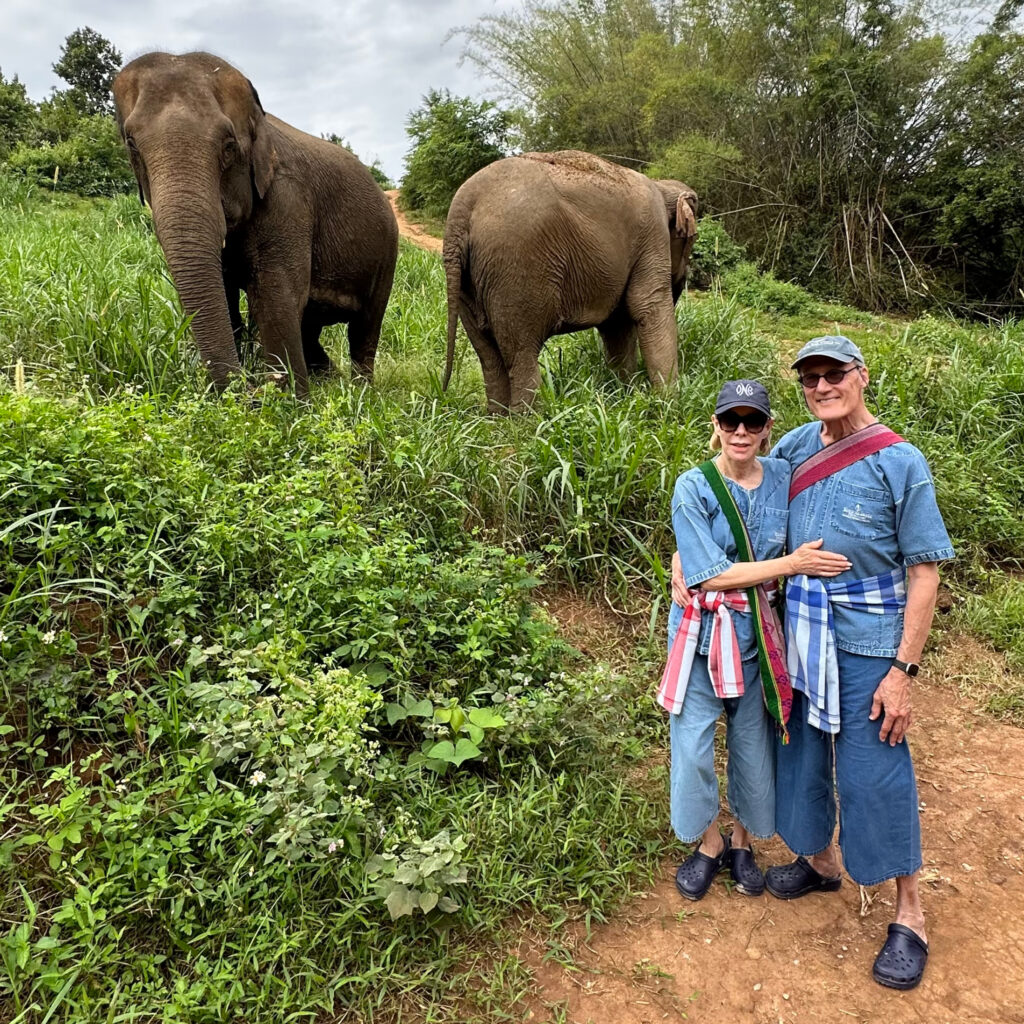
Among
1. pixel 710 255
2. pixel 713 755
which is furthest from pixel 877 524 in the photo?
pixel 710 255

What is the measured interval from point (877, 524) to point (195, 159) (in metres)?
3.46

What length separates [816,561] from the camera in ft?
6.26

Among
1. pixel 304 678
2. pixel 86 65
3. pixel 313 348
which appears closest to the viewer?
pixel 304 678

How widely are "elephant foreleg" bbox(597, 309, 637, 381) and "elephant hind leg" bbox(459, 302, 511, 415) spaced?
1028 mm

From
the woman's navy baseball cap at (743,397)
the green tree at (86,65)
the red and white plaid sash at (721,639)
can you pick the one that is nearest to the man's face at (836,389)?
the woman's navy baseball cap at (743,397)

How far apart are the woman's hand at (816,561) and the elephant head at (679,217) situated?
3829 millimetres

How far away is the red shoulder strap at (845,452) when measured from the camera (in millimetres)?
1898

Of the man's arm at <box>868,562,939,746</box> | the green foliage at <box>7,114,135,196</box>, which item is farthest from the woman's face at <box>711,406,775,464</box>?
the green foliage at <box>7,114,135,196</box>

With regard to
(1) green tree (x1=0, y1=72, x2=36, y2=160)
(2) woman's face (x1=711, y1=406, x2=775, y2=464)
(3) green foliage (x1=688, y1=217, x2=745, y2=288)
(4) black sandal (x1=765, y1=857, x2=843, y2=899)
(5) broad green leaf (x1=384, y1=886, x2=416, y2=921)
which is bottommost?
(4) black sandal (x1=765, y1=857, x2=843, y2=899)

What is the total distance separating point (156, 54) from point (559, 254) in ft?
7.41

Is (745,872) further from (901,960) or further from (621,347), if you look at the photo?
(621,347)

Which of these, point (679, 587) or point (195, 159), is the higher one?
point (195, 159)

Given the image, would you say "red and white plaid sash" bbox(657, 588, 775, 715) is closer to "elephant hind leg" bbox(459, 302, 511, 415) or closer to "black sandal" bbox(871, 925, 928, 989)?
"black sandal" bbox(871, 925, 928, 989)

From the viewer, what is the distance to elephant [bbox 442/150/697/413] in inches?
169
